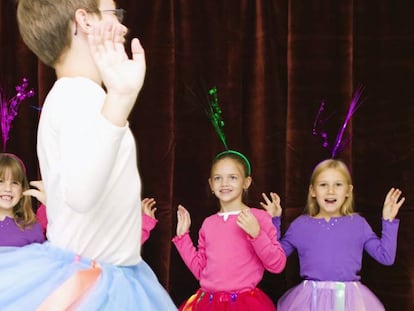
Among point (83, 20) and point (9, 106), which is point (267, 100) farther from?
point (83, 20)

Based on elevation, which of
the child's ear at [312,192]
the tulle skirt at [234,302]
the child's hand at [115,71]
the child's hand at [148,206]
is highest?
the child's hand at [115,71]

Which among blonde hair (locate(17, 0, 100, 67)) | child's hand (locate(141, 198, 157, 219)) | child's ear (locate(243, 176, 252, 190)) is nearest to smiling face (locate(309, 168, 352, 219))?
child's ear (locate(243, 176, 252, 190))

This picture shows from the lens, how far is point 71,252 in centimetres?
126

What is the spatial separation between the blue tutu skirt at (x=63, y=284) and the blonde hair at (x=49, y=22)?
381 mm

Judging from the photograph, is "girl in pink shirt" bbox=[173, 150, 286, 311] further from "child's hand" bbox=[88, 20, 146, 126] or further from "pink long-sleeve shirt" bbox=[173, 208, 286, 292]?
"child's hand" bbox=[88, 20, 146, 126]

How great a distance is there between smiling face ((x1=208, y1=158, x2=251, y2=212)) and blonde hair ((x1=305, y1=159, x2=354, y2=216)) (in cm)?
30

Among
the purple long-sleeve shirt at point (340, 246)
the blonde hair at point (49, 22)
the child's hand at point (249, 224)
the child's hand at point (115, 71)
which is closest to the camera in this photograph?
the child's hand at point (115, 71)

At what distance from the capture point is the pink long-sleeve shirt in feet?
9.34

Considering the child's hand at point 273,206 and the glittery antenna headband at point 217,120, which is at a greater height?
the glittery antenna headband at point 217,120

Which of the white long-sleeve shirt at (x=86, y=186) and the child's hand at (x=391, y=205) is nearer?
the white long-sleeve shirt at (x=86, y=186)

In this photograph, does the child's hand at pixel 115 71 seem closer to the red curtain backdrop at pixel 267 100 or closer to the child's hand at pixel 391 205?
the child's hand at pixel 391 205

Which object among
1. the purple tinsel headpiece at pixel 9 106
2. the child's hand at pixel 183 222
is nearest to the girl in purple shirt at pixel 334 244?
the child's hand at pixel 183 222

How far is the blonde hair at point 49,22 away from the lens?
49.8 inches

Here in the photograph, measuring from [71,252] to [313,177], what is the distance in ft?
6.50
